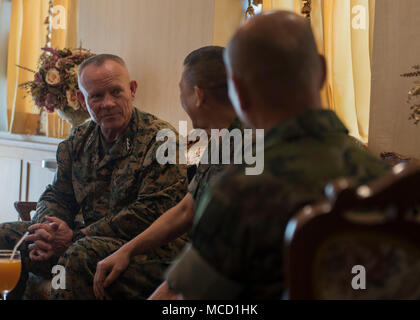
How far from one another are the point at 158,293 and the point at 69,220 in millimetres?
1262

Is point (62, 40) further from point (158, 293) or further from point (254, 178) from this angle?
point (254, 178)

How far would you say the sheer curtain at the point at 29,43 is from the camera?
5.11 meters

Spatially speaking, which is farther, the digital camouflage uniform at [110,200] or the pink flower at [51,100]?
the pink flower at [51,100]

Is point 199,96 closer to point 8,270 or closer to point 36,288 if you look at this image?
point 8,270

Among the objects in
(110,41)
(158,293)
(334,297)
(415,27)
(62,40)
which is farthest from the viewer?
(62,40)

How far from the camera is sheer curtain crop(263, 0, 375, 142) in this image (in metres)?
3.26

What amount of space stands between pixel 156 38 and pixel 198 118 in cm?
212

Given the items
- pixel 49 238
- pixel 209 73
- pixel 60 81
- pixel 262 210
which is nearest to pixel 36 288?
pixel 49 238

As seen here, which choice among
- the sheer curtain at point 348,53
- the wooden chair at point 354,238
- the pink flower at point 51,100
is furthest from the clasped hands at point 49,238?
the wooden chair at point 354,238

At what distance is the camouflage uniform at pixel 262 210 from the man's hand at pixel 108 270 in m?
1.08

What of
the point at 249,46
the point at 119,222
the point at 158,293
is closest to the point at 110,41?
the point at 119,222

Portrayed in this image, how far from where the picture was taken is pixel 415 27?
2.61m

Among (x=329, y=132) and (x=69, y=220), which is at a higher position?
(x=329, y=132)

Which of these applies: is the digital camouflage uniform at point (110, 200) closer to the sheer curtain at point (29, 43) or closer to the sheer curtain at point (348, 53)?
the sheer curtain at point (348, 53)
